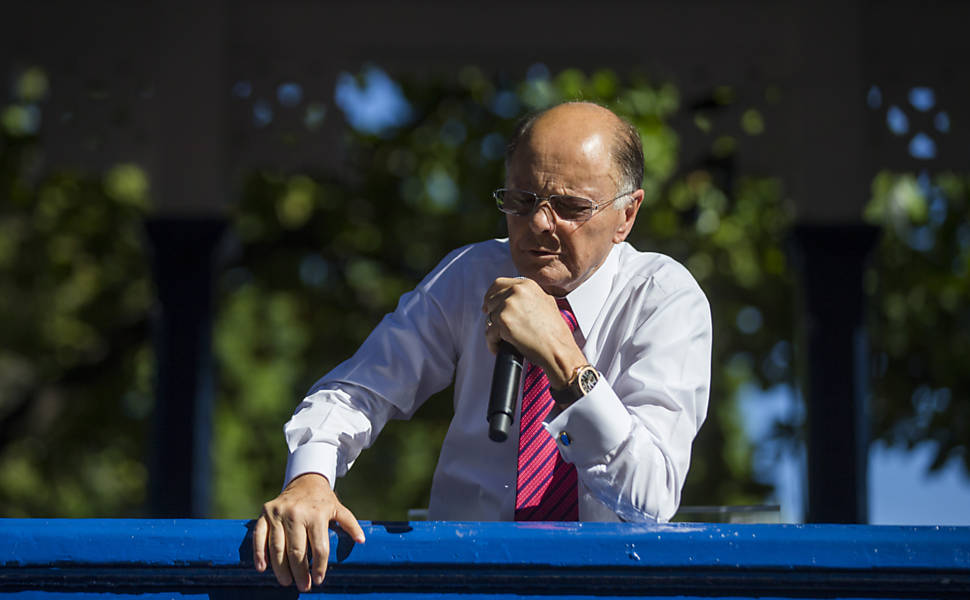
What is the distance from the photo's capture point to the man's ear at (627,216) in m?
Answer: 2.16

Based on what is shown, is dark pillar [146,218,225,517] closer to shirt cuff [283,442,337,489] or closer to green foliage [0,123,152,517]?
shirt cuff [283,442,337,489]

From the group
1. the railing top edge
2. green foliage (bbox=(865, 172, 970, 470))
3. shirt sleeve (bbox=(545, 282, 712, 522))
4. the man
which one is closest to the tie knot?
the man

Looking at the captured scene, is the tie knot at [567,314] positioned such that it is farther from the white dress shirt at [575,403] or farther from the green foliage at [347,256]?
the green foliage at [347,256]

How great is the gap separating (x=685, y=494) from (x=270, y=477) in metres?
5.06

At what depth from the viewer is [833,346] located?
5.09 meters

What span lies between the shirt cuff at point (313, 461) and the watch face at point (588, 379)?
0.44 meters

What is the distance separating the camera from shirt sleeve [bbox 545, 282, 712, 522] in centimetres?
179

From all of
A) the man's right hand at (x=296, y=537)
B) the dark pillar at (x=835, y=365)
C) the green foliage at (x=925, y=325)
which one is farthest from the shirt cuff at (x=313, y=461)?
the green foliage at (x=925, y=325)

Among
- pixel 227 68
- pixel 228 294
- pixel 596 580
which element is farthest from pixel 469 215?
pixel 596 580

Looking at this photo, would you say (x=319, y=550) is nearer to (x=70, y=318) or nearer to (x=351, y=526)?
(x=351, y=526)

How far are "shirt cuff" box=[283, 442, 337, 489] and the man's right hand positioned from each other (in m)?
0.20

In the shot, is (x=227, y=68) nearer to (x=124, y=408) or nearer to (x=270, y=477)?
(x=124, y=408)

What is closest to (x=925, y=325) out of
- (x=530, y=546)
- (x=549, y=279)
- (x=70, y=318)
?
(x=70, y=318)

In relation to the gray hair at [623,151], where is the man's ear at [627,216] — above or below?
below
